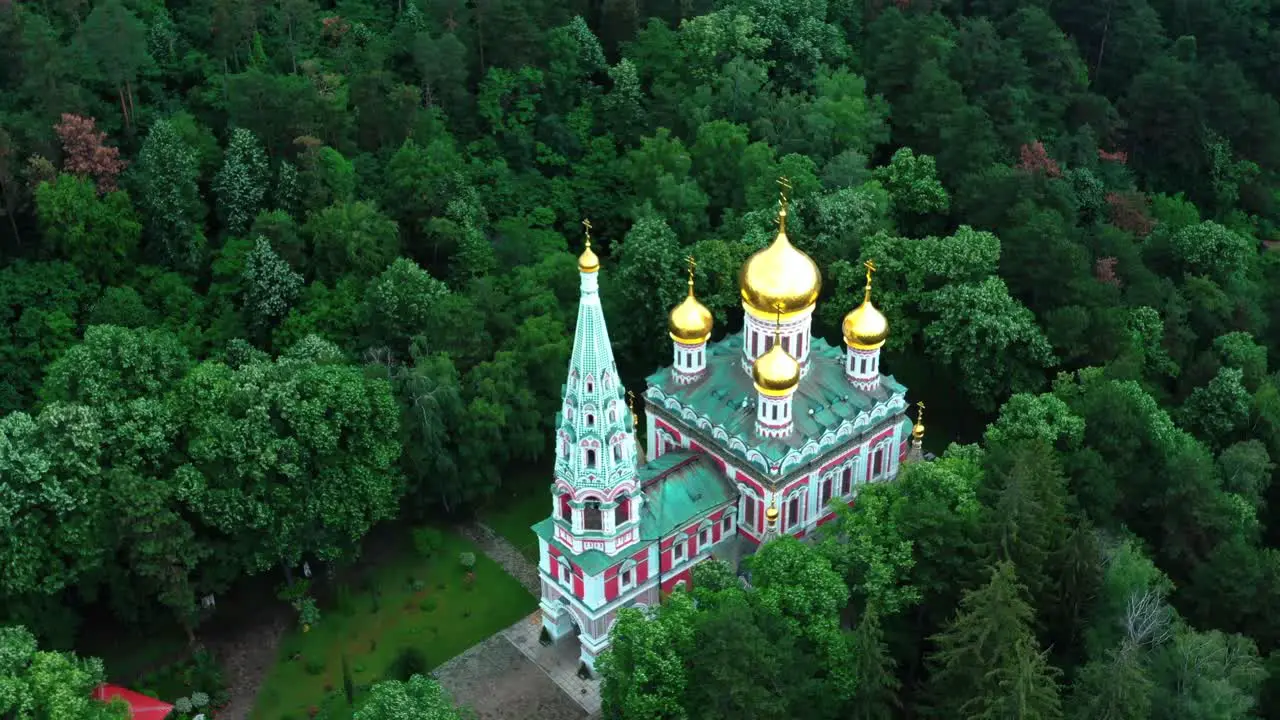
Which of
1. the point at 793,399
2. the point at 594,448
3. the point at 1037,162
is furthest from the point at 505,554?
the point at 1037,162

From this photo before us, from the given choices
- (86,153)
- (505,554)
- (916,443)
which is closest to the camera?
(916,443)

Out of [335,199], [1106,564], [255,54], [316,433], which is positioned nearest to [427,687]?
[316,433]

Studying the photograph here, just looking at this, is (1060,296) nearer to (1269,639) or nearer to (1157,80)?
(1269,639)

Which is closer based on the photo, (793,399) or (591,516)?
(591,516)

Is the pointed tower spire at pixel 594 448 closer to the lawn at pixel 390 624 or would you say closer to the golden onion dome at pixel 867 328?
the lawn at pixel 390 624

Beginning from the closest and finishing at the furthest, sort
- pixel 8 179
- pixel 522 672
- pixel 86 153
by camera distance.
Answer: pixel 522 672
pixel 8 179
pixel 86 153

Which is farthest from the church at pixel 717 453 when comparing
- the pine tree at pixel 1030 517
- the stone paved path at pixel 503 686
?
the pine tree at pixel 1030 517

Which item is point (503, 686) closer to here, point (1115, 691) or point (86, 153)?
point (1115, 691)
